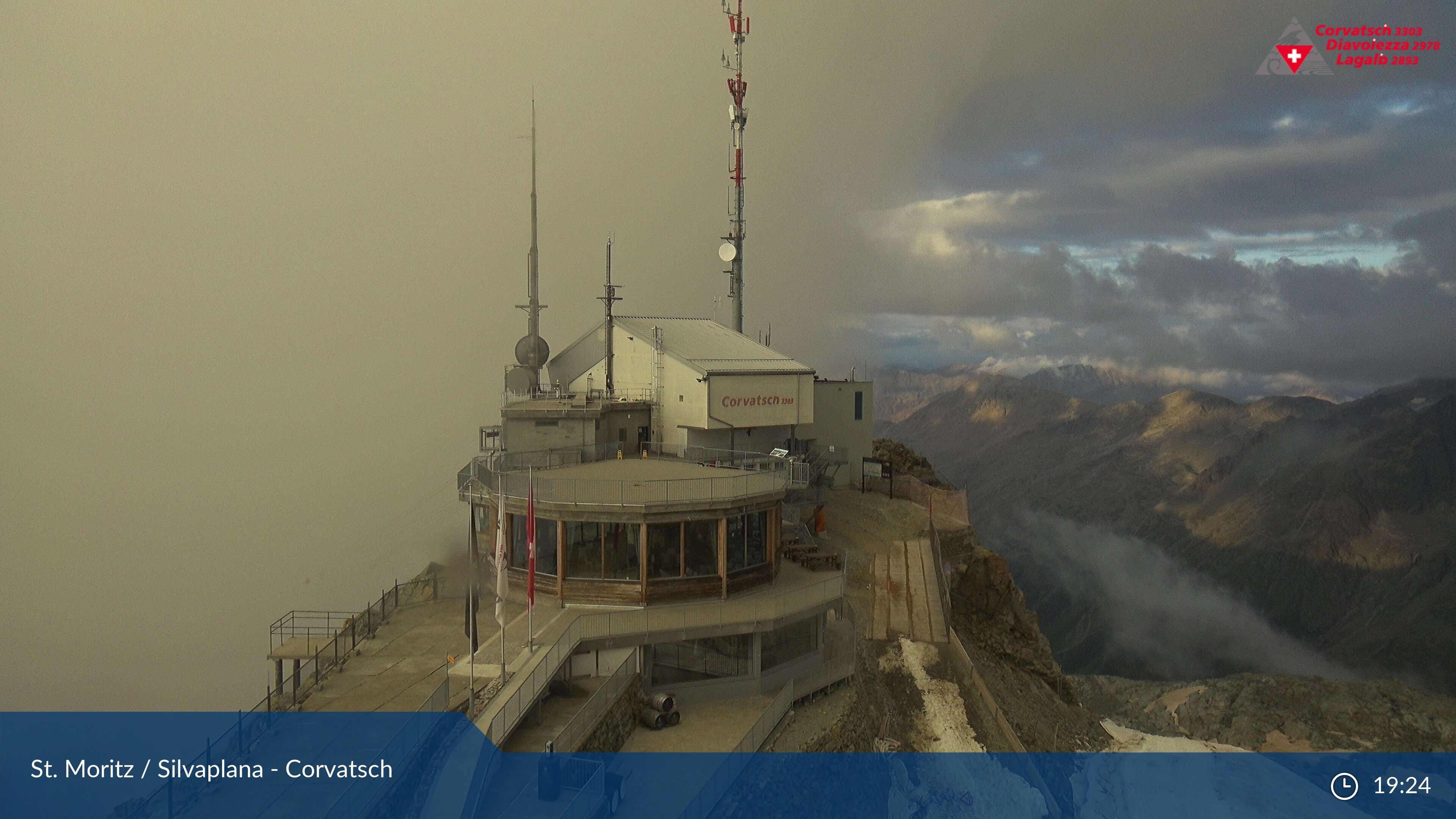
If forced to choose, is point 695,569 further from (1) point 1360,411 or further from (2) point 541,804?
(1) point 1360,411

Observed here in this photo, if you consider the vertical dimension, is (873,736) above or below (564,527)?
below

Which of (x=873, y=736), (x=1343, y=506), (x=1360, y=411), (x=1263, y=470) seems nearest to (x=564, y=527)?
(x=873, y=736)

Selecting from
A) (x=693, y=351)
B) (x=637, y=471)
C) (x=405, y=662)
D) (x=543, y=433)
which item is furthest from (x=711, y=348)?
(x=405, y=662)

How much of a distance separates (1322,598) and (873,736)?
76606mm

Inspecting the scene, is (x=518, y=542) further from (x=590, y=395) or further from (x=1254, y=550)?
(x=1254, y=550)

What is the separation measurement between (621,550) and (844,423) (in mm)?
24892

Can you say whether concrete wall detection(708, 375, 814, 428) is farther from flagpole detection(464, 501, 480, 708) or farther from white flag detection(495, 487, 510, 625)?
white flag detection(495, 487, 510, 625)

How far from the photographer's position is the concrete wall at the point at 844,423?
45250 millimetres

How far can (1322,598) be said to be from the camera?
8106cm

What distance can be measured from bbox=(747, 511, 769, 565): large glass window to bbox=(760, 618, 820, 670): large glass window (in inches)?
78.8

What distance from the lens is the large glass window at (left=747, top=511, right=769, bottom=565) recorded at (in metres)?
24.8

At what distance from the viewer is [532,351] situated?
41.2 m

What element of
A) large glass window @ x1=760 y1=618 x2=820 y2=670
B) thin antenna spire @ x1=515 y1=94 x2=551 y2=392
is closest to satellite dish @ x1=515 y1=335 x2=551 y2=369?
thin antenna spire @ x1=515 y1=94 x2=551 y2=392

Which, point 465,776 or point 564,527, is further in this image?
point 564,527
